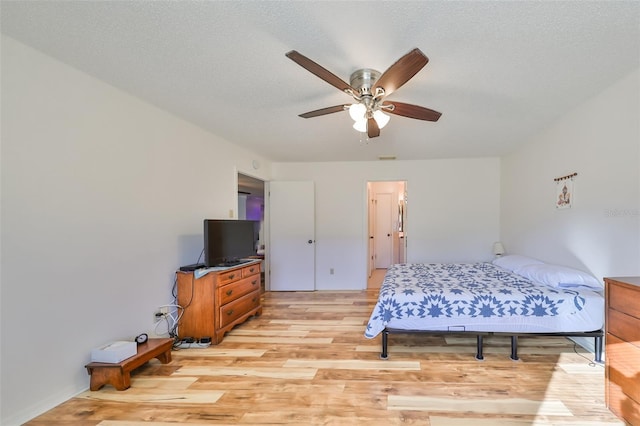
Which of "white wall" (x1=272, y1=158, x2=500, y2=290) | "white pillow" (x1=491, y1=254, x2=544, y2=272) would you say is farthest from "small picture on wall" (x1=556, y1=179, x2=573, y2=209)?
"white wall" (x1=272, y1=158, x2=500, y2=290)

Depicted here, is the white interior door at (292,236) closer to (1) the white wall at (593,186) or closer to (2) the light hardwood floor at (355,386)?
(2) the light hardwood floor at (355,386)

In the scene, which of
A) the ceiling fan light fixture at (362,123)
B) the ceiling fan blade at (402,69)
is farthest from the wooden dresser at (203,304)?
→ the ceiling fan blade at (402,69)

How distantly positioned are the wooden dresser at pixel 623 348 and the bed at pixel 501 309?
618 mm

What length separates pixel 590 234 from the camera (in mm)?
2643

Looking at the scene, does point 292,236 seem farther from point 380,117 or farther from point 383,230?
point 380,117

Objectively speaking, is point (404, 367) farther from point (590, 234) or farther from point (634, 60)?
point (634, 60)

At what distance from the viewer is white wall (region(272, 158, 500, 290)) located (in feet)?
16.1

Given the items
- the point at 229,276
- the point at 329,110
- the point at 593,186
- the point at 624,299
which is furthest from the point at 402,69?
the point at 229,276

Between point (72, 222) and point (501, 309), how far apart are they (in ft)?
11.3

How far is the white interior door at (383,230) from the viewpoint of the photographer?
7.38 metres

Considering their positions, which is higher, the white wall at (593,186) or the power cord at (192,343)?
the white wall at (593,186)

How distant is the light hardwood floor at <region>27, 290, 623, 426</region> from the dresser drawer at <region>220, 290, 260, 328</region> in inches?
9.0

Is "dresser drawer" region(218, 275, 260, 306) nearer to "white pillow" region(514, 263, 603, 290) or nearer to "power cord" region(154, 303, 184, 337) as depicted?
"power cord" region(154, 303, 184, 337)

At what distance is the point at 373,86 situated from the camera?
1.90 meters
